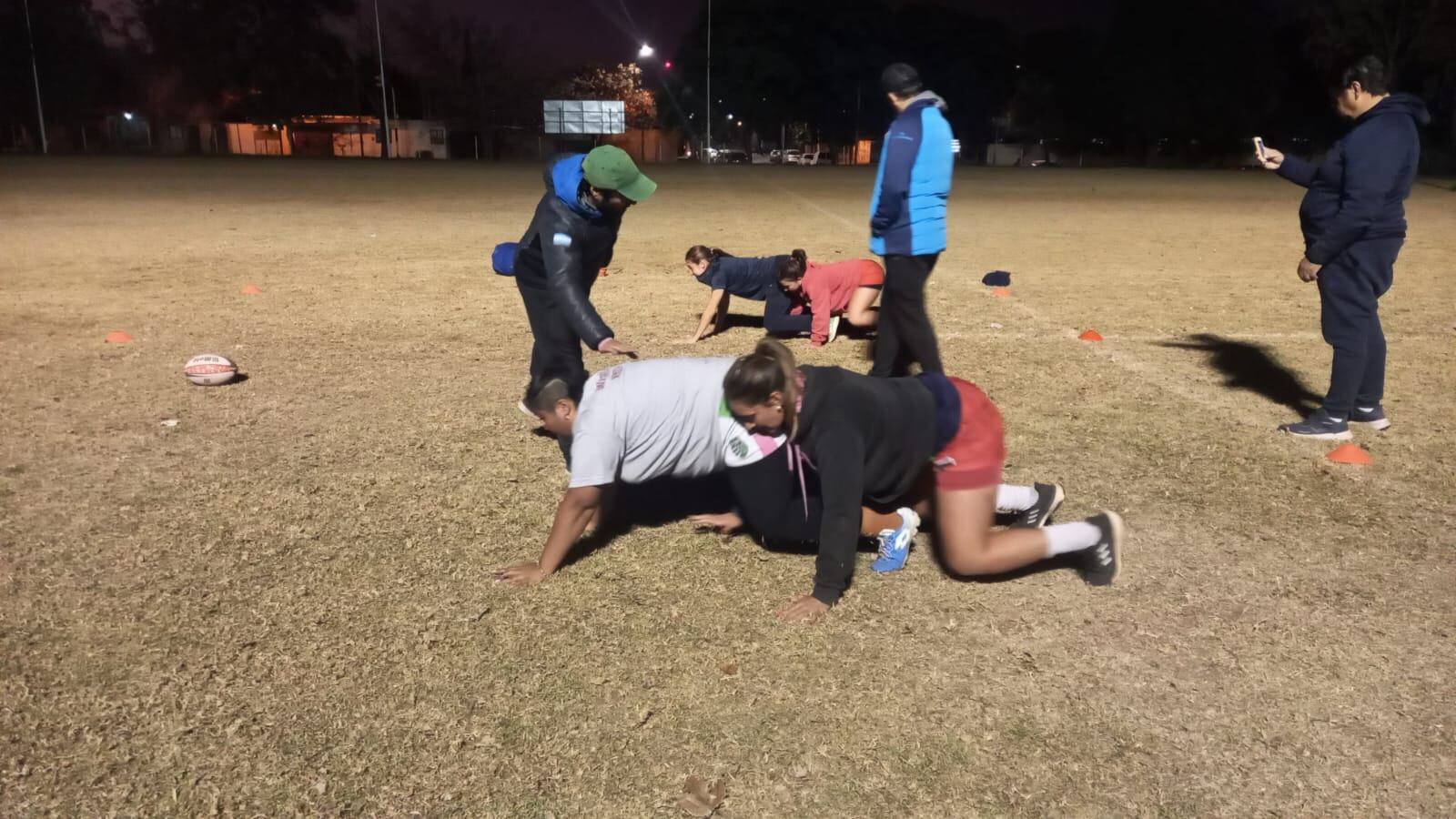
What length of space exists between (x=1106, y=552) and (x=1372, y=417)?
3059 millimetres

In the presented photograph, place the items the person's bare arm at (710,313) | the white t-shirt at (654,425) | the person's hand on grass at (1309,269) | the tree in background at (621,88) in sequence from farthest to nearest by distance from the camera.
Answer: the tree in background at (621,88) < the person's bare arm at (710,313) < the person's hand on grass at (1309,269) < the white t-shirt at (654,425)

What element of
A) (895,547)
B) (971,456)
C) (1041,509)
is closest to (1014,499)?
(1041,509)

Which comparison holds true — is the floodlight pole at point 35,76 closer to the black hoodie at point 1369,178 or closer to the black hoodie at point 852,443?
the black hoodie at point 852,443

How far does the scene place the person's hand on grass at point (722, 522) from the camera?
4.16 meters

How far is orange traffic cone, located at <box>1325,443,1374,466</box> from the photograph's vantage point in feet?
16.5

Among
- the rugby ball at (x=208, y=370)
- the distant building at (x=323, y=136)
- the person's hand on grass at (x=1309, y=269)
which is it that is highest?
the distant building at (x=323, y=136)

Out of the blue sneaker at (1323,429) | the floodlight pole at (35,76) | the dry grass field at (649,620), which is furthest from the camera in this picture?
the floodlight pole at (35,76)

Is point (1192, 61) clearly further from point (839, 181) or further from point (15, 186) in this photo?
point (15, 186)

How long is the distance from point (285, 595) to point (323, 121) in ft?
246

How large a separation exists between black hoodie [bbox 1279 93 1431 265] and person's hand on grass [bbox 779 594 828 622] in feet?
11.8

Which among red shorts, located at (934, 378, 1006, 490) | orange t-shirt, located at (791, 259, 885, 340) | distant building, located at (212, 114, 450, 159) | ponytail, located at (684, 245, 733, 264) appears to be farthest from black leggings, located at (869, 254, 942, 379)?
distant building, located at (212, 114, 450, 159)

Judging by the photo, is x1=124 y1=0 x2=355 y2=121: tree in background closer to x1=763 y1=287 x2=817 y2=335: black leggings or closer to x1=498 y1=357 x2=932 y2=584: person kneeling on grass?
x1=763 y1=287 x2=817 y2=335: black leggings

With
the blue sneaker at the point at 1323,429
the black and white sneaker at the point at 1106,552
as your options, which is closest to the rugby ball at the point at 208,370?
the black and white sneaker at the point at 1106,552

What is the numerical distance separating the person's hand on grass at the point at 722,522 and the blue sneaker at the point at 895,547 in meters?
0.62
